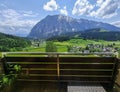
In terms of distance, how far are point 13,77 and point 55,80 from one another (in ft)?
2.83

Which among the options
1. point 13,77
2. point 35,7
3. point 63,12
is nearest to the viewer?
point 13,77

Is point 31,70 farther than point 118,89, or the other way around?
point 31,70

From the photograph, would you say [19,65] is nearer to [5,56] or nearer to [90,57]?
[5,56]

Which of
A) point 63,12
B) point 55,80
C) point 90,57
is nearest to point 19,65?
point 55,80

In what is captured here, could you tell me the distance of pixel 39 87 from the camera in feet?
12.3

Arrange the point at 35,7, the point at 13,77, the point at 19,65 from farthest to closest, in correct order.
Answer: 1. the point at 35,7
2. the point at 19,65
3. the point at 13,77

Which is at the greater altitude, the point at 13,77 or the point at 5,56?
the point at 5,56

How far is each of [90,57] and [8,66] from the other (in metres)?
1.66

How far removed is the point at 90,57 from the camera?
11.7 ft

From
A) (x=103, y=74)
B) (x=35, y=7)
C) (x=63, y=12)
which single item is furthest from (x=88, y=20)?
(x=103, y=74)

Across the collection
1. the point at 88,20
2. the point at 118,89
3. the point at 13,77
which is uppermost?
the point at 88,20

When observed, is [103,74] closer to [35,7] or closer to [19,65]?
[19,65]

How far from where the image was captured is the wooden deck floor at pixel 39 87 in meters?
3.61

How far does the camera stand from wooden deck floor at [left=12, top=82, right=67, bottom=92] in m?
3.61
